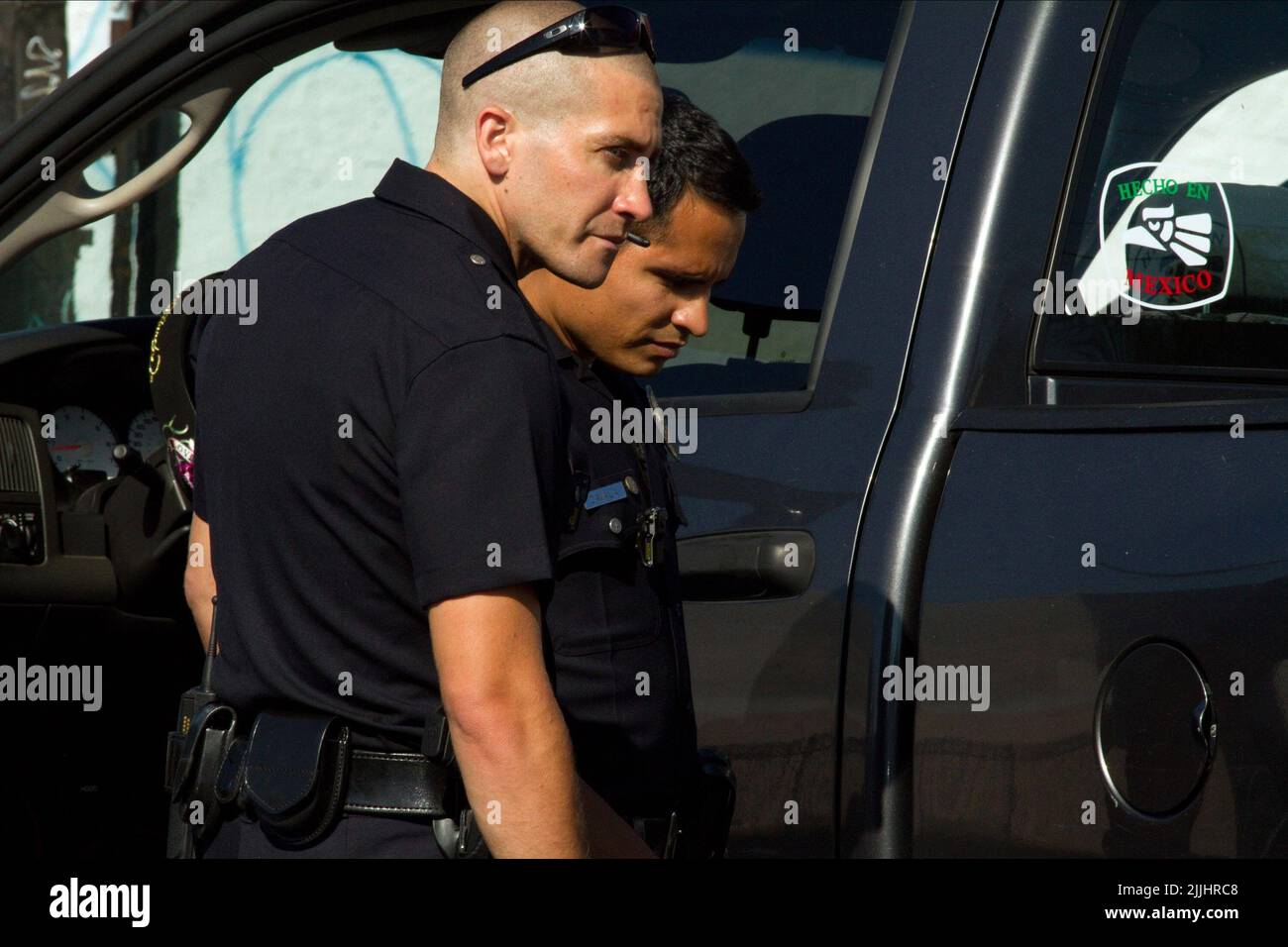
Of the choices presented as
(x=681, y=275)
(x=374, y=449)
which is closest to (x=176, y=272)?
(x=681, y=275)

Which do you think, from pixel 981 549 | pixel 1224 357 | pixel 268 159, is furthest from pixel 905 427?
pixel 268 159

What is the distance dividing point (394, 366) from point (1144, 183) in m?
0.99

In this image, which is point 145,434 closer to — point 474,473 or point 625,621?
point 625,621

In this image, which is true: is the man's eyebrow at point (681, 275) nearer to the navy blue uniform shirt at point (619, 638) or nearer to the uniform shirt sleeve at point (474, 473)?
the navy blue uniform shirt at point (619, 638)

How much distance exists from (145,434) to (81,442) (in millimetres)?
122

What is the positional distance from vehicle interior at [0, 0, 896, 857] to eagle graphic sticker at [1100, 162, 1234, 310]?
0.36 m

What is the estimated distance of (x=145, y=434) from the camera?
129 inches

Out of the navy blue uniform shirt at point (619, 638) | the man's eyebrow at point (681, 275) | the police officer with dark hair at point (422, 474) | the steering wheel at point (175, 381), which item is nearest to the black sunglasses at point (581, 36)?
the police officer with dark hair at point (422, 474)

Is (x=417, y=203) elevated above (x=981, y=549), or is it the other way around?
(x=417, y=203)

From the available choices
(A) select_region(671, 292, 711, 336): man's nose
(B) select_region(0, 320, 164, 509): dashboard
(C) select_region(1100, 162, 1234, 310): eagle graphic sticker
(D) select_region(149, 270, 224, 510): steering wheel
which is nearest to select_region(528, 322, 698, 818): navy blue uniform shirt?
(A) select_region(671, 292, 711, 336): man's nose

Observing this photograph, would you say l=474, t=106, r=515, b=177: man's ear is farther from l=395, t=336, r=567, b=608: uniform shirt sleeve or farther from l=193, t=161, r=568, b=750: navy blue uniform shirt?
l=395, t=336, r=567, b=608: uniform shirt sleeve

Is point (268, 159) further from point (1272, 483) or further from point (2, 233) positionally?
point (1272, 483)

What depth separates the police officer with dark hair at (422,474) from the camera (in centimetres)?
146

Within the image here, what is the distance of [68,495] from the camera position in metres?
3.13
